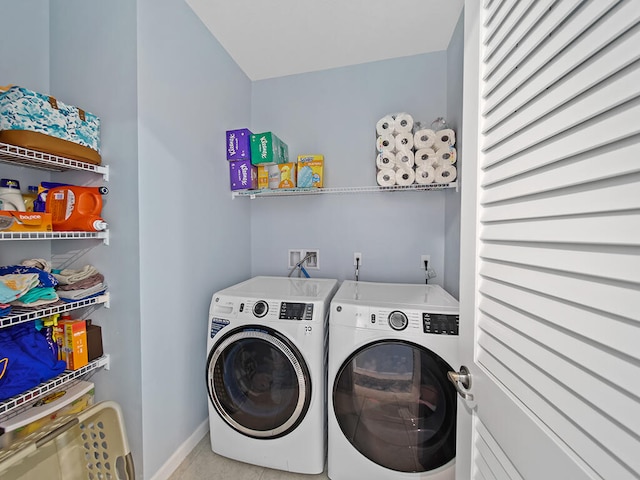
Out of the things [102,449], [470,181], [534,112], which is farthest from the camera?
[102,449]

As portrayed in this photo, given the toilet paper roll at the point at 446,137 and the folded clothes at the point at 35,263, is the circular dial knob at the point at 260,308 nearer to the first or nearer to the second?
the folded clothes at the point at 35,263

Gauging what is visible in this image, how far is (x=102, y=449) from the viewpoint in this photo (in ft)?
3.74

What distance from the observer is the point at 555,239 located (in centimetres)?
50

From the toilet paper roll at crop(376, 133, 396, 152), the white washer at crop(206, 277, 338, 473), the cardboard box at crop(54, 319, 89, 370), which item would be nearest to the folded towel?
the cardboard box at crop(54, 319, 89, 370)

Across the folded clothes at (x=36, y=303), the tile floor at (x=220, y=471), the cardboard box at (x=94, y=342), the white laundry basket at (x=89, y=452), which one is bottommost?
the tile floor at (x=220, y=471)

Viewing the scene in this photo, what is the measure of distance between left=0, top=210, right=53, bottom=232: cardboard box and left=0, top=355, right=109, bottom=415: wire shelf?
2.12ft

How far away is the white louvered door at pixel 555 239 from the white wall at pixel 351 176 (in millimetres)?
1248

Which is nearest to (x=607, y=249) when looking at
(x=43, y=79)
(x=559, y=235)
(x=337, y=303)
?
(x=559, y=235)

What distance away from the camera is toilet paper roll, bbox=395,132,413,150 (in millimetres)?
1653

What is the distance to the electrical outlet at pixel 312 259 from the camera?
7.06 feet

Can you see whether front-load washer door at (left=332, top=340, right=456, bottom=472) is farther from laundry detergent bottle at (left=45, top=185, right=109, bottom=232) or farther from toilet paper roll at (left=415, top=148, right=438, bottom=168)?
laundry detergent bottle at (left=45, top=185, right=109, bottom=232)

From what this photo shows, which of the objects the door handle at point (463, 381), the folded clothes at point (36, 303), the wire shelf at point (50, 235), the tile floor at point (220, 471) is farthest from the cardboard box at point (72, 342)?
the door handle at point (463, 381)

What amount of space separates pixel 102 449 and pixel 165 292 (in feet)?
2.37

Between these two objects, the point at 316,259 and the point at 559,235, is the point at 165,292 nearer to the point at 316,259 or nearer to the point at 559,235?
the point at 316,259
